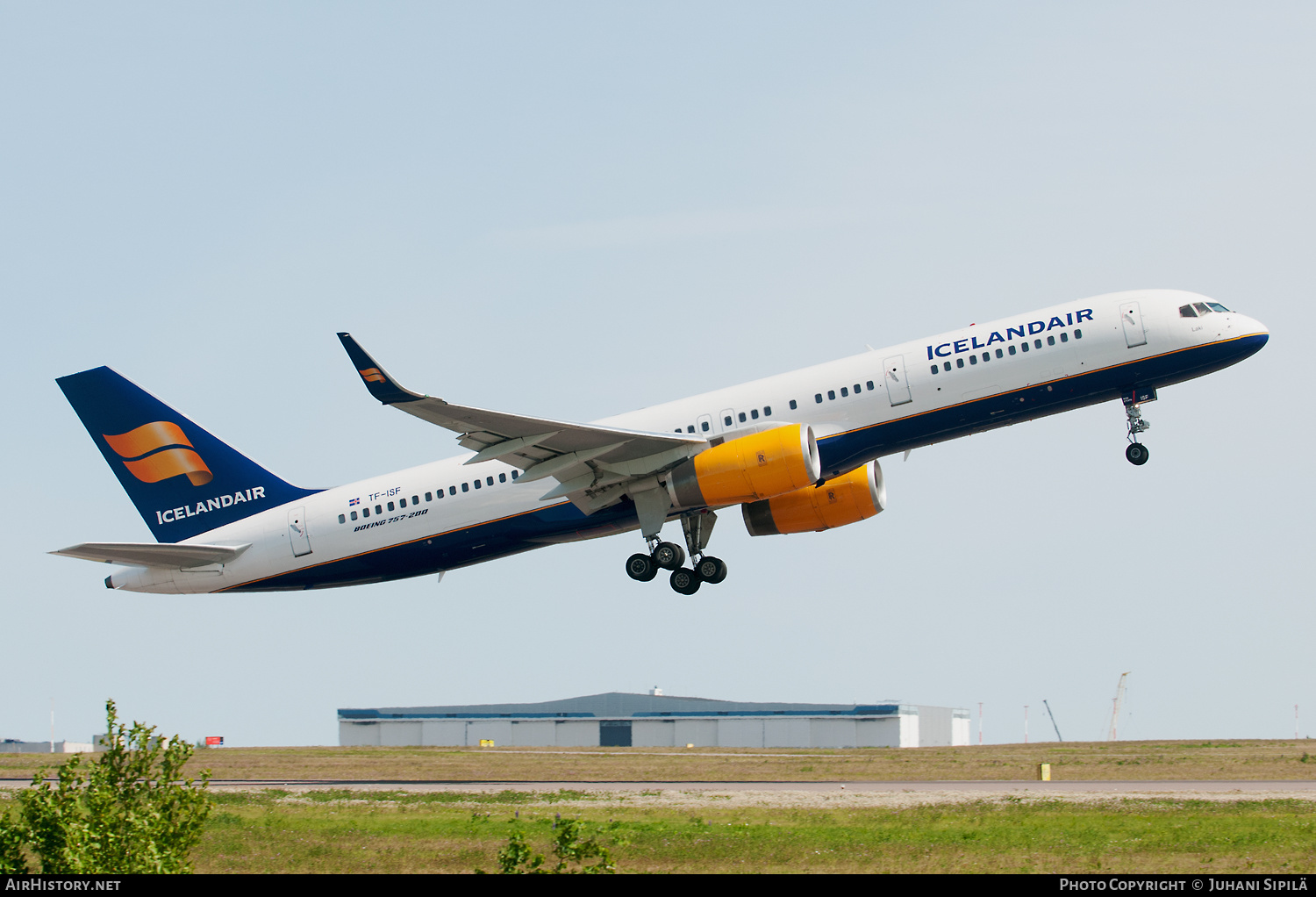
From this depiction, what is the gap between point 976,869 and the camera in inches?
908

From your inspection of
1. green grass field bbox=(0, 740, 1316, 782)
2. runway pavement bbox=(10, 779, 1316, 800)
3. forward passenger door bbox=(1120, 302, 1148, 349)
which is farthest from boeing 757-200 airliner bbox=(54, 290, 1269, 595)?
green grass field bbox=(0, 740, 1316, 782)

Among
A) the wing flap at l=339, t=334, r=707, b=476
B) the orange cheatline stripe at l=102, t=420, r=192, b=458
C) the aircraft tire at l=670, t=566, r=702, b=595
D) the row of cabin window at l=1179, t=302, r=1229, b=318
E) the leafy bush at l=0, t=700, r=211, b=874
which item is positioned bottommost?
the leafy bush at l=0, t=700, r=211, b=874

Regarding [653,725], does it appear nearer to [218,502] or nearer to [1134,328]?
[218,502]

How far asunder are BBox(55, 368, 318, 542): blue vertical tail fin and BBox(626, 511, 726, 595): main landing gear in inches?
434

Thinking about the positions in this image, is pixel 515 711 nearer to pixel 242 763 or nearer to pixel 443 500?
pixel 242 763

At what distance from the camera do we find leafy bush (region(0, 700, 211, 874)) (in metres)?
16.5

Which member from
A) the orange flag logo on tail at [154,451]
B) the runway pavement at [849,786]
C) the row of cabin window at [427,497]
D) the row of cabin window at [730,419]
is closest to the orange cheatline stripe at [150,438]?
the orange flag logo on tail at [154,451]

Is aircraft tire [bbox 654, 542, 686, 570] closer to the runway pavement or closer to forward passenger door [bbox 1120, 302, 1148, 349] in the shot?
the runway pavement

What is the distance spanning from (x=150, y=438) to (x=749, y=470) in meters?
20.5

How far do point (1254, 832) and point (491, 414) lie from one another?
63.7 ft

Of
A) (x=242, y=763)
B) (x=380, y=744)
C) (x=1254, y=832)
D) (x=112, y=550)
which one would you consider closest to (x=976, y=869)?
(x=1254, y=832)

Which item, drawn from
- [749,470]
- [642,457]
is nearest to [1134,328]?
[749,470]

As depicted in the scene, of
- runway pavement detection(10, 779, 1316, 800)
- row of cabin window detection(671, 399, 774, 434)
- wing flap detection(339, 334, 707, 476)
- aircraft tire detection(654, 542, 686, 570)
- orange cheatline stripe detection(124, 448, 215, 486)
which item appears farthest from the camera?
orange cheatline stripe detection(124, 448, 215, 486)

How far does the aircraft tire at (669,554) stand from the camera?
122ft
